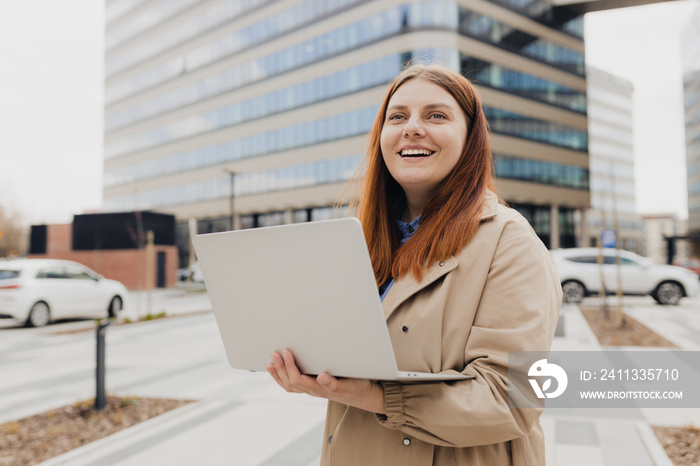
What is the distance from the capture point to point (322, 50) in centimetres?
3944

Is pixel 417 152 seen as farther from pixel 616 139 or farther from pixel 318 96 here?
pixel 616 139

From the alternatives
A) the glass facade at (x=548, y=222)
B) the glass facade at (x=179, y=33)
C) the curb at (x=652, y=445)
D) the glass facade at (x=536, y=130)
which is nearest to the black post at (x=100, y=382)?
the curb at (x=652, y=445)

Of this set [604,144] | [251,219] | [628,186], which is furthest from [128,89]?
[628,186]

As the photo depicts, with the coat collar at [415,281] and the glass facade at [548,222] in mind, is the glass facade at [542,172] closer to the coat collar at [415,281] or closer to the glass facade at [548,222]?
the glass facade at [548,222]

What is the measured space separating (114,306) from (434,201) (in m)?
15.8

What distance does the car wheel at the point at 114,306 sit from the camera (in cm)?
1555

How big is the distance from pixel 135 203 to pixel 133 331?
43932 mm

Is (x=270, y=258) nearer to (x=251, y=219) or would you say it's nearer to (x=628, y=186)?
(x=251, y=219)

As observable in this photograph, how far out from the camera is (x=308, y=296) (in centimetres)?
132

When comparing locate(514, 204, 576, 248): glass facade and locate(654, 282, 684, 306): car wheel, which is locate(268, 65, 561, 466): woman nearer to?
locate(654, 282, 684, 306): car wheel

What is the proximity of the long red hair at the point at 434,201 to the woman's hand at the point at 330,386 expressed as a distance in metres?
0.34

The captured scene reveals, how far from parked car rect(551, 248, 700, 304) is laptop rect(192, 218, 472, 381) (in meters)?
16.1

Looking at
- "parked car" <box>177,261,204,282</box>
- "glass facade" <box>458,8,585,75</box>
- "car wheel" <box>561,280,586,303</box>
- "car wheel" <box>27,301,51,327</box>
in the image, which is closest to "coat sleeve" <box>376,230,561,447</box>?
"car wheel" <box>27,301,51,327</box>

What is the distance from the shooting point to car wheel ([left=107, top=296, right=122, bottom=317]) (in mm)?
15554
